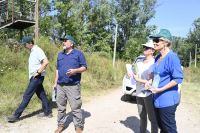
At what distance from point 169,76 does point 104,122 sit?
263 cm

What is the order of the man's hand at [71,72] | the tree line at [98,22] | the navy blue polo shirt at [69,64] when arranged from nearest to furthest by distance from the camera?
the man's hand at [71,72], the navy blue polo shirt at [69,64], the tree line at [98,22]

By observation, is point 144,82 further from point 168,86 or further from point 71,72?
point 71,72

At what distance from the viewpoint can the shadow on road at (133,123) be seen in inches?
153

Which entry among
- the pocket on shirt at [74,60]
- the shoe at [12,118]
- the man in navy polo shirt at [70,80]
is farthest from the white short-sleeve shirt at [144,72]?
the shoe at [12,118]

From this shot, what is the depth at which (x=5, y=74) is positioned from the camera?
21.7 ft

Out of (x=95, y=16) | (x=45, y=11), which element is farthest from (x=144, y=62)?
(x=95, y=16)

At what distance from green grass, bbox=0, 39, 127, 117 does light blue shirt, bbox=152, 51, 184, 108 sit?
385cm

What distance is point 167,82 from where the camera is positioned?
7.00ft

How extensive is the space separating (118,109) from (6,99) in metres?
3.49

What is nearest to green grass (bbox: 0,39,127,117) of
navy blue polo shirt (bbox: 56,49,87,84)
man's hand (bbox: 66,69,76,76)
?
navy blue polo shirt (bbox: 56,49,87,84)

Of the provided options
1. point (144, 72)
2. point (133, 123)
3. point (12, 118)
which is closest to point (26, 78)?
point (12, 118)

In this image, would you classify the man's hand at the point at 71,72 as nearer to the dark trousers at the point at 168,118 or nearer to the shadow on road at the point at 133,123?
the dark trousers at the point at 168,118

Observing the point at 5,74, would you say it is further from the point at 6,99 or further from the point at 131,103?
the point at 131,103

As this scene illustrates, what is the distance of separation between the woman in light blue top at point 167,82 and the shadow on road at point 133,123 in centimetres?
175
